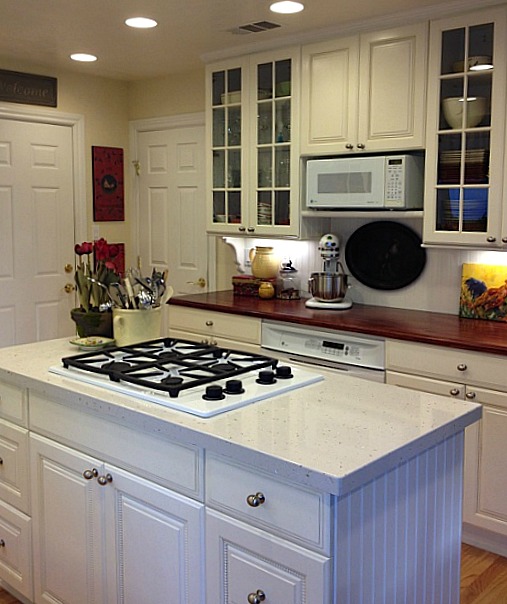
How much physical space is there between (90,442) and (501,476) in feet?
5.94

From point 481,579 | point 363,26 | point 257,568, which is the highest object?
point 363,26

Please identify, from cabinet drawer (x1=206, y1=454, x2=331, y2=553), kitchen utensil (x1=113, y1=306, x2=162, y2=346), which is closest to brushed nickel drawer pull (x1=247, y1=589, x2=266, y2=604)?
cabinet drawer (x1=206, y1=454, x2=331, y2=553)

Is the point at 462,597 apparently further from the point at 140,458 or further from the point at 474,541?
the point at 140,458

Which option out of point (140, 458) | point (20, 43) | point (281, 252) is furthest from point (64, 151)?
point (140, 458)

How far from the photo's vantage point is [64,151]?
5.02 meters

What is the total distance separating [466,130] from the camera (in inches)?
131

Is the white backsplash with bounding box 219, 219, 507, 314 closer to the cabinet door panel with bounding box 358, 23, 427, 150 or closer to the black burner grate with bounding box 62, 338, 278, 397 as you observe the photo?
the cabinet door panel with bounding box 358, 23, 427, 150

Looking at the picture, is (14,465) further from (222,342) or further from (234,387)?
(222,342)

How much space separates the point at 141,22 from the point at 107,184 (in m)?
1.81

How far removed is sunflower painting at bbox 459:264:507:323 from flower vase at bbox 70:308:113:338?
1910 mm

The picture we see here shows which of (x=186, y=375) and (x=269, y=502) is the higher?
(x=186, y=375)

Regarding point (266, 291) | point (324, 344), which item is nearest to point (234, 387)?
point (324, 344)

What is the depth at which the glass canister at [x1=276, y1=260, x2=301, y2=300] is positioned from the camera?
A: 4395 millimetres

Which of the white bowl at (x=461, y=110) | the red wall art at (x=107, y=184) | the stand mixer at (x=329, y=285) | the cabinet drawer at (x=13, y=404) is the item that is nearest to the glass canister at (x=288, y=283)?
the stand mixer at (x=329, y=285)
